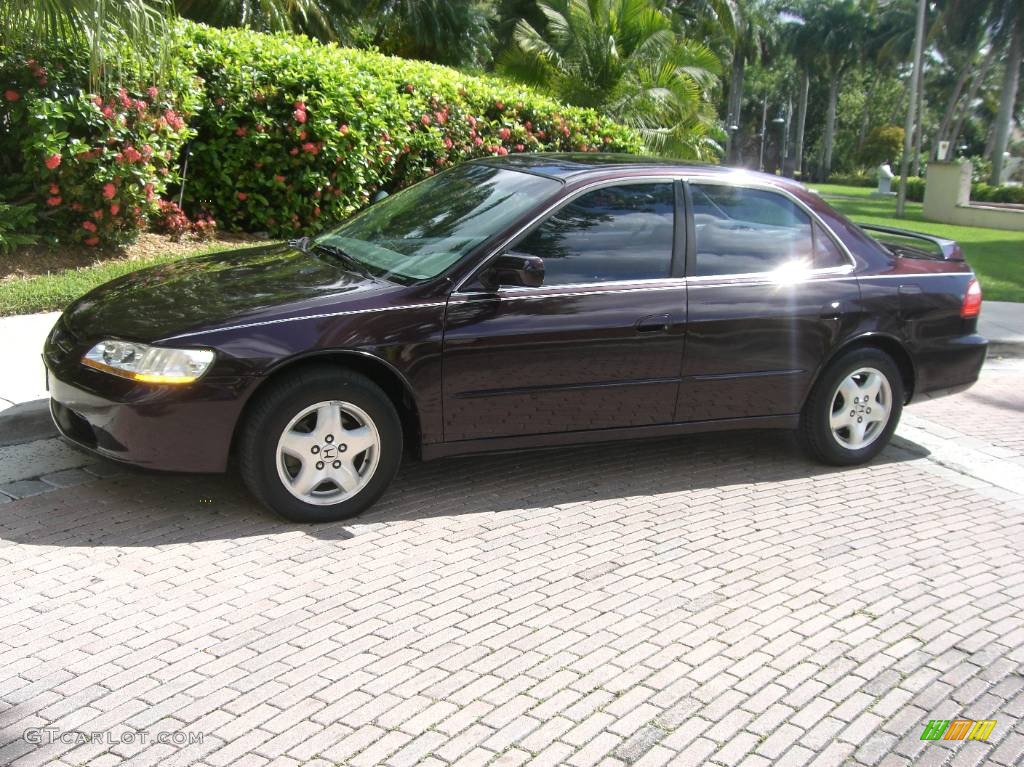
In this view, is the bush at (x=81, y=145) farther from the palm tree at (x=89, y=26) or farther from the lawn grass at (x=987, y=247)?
the lawn grass at (x=987, y=247)

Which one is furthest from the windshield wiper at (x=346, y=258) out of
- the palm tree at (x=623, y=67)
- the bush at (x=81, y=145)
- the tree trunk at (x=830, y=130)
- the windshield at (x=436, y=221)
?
the tree trunk at (x=830, y=130)

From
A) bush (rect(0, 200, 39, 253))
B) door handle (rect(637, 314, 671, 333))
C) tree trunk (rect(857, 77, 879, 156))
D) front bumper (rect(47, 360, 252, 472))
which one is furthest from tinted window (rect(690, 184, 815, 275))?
tree trunk (rect(857, 77, 879, 156))

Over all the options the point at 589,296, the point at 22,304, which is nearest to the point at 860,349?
the point at 589,296

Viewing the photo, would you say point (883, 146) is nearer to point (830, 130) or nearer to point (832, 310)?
point (830, 130)

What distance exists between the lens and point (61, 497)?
5.10 m

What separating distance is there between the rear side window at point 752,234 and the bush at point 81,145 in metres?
5.78

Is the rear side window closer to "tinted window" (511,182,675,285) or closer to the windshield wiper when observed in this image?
"tinted window" (511,182,675,285)

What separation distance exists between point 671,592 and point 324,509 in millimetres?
1600

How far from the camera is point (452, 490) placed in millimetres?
5539

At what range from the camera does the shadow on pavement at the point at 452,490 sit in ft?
15.8

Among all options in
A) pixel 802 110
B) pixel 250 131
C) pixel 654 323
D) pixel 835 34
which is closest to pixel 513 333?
pixel 654 323

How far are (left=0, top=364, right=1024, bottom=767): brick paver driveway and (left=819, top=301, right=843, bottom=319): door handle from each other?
929 mm

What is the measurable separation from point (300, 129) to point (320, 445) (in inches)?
266

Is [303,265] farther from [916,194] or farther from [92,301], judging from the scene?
[916,194]
